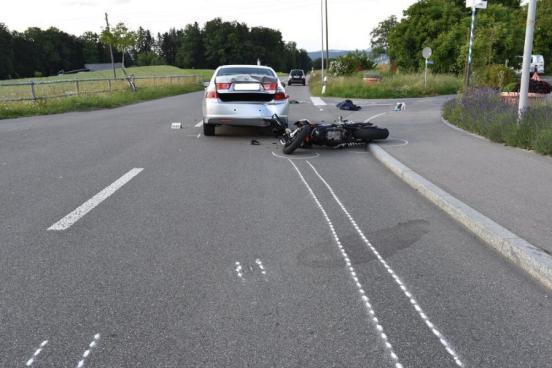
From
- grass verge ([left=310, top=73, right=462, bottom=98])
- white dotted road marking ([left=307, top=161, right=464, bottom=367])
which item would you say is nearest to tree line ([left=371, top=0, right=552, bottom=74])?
grass verge ([left=310, top=73, right=462, bottom=98])

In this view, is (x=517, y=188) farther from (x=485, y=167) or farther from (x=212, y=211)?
(x=212, y=211)

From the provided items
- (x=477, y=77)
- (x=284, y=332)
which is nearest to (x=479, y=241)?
(x=284, y=332)

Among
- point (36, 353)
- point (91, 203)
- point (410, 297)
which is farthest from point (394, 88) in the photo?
point (36, 353)

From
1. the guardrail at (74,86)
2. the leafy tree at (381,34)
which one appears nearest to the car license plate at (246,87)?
the guardrail at (74,86)

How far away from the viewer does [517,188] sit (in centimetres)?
590

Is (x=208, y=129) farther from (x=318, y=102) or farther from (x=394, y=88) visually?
(x=394, y=88)

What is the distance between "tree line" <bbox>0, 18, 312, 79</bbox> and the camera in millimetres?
101938

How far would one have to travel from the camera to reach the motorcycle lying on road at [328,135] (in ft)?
29.0

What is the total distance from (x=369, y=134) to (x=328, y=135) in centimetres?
95

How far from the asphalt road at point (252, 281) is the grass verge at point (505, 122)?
3.45 metres

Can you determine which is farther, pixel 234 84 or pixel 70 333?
pixel 234 84

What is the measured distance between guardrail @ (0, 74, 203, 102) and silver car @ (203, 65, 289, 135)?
38.2 feet

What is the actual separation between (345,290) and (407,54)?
47.1m

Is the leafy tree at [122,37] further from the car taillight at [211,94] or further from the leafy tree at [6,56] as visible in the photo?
the leafy tree at [6,56]
